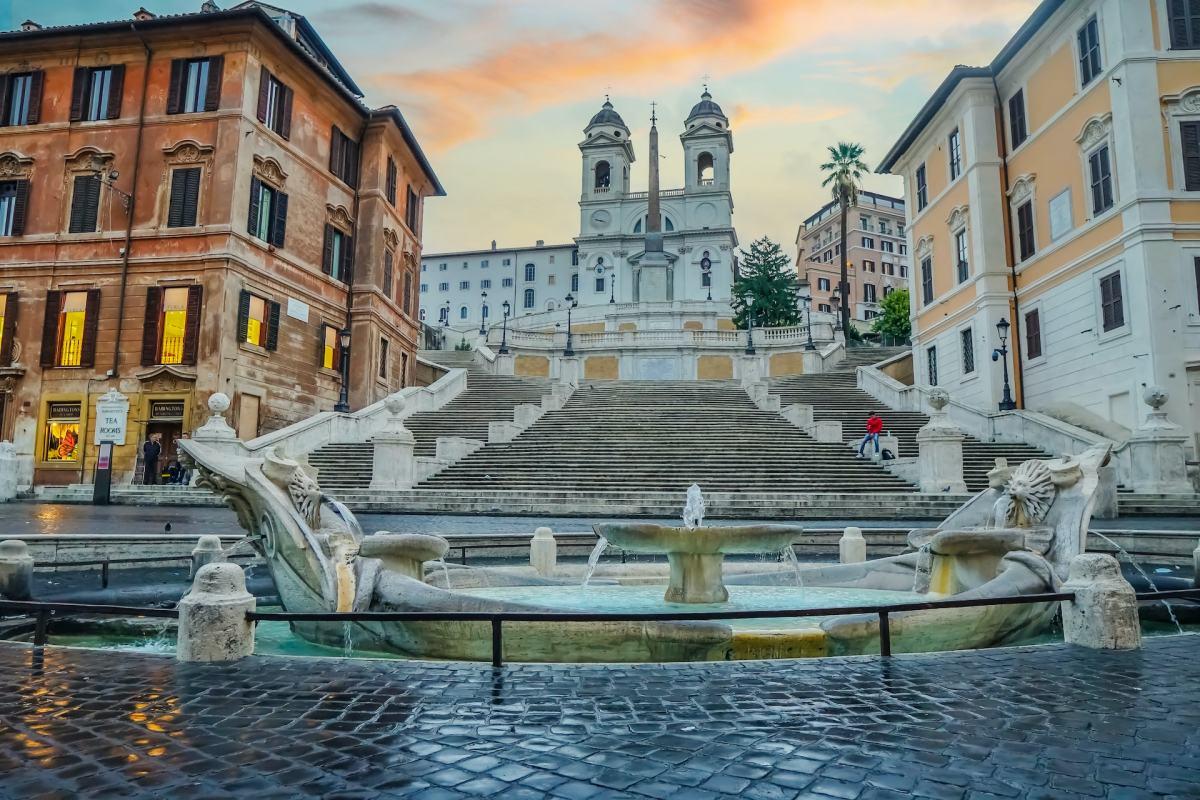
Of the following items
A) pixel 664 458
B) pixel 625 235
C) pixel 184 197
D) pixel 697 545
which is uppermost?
pixel 625 235

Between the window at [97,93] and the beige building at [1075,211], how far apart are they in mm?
32916

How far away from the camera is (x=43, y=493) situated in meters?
23.6

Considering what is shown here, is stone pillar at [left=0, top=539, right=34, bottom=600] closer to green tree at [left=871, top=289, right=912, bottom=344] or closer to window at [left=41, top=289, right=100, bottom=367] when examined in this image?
window at [left=41, top=289, right=100, bottom=367]

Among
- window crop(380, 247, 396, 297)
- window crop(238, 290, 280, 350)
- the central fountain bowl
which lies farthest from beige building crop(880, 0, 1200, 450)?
window crop(238, 290, 280, 350)

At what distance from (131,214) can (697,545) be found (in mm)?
28820

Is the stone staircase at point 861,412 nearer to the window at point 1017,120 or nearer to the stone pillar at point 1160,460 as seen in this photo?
the stone pillar at point 1160,460

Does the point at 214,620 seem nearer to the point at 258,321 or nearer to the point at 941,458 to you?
the point at 941,458

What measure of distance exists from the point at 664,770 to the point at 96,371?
30.2m

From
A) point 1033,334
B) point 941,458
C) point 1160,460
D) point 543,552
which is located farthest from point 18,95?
point 1160,460

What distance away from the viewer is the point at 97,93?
96.5ft

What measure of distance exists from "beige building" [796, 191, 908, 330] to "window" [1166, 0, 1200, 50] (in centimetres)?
7201

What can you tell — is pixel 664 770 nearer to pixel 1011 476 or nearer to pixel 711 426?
pixel 1011 476

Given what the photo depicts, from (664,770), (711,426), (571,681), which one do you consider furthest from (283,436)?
(664,770)

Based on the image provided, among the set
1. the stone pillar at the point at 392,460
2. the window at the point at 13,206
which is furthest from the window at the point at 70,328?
the stone pillar at the point at 392,460
